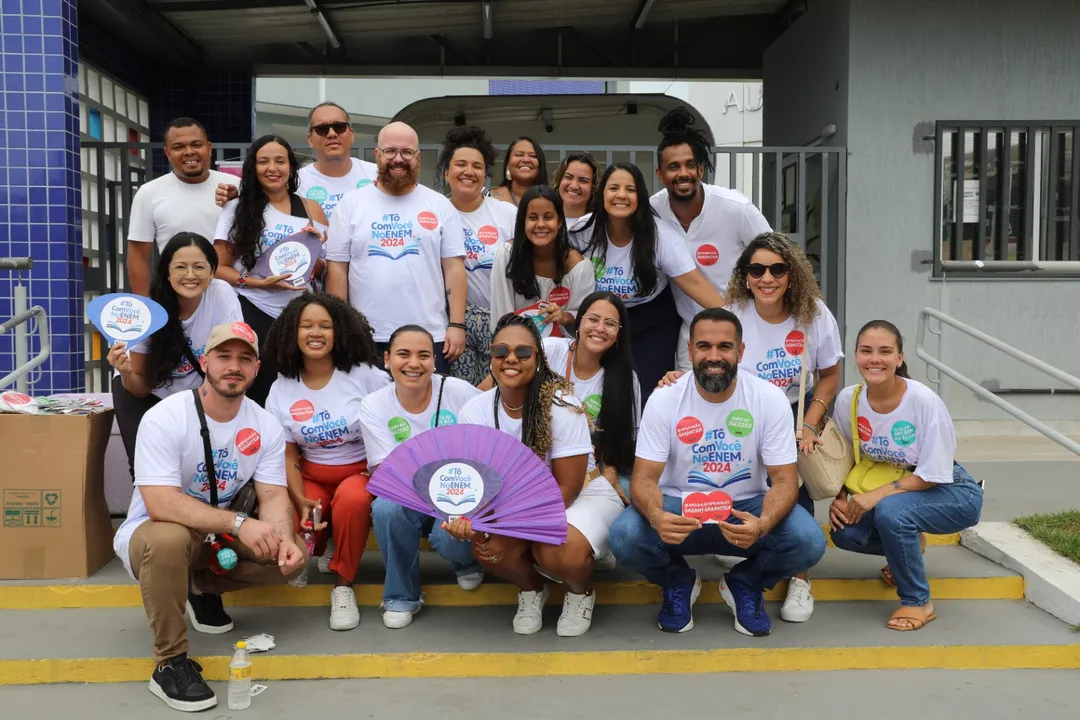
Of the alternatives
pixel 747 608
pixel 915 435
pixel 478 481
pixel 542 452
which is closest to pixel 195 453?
pixel 478 481

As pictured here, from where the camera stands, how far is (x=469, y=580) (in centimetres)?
454

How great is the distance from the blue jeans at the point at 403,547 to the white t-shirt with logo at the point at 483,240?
1401 millimetres

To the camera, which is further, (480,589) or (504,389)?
(480,589)

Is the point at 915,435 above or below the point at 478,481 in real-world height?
above

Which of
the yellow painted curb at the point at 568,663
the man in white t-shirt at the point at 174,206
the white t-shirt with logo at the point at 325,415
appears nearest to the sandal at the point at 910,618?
the yellow painted curb at the point at 568,663

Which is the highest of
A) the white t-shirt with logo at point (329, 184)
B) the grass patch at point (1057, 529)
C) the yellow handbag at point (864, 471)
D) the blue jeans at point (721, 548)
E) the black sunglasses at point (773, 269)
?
the white t-shirt with logo at point (329, 184)

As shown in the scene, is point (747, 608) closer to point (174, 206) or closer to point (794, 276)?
point (794, 276)

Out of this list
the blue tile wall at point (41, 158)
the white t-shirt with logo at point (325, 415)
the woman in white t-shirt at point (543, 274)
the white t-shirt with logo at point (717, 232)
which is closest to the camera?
the white t-shirt with logo at point (325, 415)

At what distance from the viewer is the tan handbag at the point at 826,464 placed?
4.38 meters

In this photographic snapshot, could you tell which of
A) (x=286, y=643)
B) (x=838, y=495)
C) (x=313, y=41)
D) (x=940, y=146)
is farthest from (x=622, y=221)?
(x=313, y=41)

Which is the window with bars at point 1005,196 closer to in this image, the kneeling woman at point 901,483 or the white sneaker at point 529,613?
the kneeling woman at point 901,483

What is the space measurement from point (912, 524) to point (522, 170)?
8.64ft

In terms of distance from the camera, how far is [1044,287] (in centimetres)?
826

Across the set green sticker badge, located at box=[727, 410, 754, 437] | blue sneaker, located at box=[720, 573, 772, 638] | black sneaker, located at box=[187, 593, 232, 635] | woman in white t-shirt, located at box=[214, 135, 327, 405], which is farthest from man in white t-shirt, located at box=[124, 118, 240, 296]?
blue sneaker, located at box=[720, 573, 772, 638]
